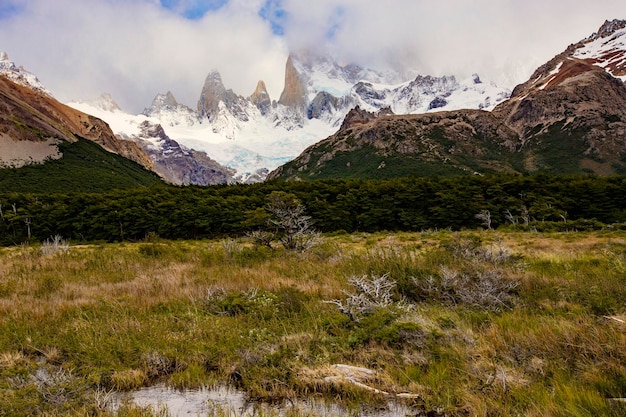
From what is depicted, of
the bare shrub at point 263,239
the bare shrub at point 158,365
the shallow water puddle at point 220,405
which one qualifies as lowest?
the shallow water puddle at point 220,405

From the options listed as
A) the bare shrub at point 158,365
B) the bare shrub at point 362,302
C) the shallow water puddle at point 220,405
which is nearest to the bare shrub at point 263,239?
the bare shrub at point 362,302

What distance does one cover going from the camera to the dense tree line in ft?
231

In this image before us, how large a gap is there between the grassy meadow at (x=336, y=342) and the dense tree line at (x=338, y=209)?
6439 centimetres

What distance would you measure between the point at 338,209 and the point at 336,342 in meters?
71.5

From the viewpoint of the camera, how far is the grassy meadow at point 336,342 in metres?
3.72

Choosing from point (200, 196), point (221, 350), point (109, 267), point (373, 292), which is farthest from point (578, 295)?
point (200, 196)

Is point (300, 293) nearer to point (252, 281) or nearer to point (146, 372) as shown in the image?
point (252, 281)

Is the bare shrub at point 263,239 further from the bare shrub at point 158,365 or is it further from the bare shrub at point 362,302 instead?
the bare shrub at point 158,365

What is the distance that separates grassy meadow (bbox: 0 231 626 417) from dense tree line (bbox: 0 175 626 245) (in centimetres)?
6439

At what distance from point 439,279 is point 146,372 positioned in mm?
5991

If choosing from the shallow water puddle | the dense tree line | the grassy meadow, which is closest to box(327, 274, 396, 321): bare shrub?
the grassy meadow

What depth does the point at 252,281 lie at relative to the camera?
8781mm

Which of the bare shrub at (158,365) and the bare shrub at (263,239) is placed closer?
the bare shrub at (158,365)

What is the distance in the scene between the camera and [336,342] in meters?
5.13
